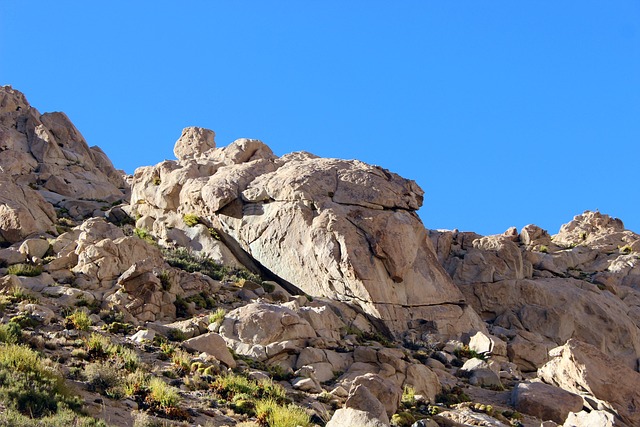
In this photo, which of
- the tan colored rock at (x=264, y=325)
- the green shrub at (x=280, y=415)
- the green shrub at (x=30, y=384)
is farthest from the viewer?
the tan colored rock at (x=264, y=325)

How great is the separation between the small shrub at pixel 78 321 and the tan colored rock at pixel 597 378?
586 inches

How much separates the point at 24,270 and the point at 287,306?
9.34 m

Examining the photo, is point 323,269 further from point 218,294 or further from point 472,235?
point 472,235

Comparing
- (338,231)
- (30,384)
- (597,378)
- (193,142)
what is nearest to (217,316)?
(338,231)

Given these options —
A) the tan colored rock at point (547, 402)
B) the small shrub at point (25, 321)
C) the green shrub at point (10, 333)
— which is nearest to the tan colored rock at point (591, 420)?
the tan colored rock at point (547, 402)

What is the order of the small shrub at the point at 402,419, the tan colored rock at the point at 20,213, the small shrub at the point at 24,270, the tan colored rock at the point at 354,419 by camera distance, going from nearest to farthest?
the tan colored rock at the point at 354,419
the small shrub at the point at 402,419
the small shrub at the point at 24,270
the tan colored rock at the point at 20,213

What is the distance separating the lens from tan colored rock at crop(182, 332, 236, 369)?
74.0 ft

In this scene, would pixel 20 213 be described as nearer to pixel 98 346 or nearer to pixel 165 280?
pixel 165 280

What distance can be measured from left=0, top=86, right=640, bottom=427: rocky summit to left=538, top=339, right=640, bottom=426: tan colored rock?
0.22 feet

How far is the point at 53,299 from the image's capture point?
2592 cm

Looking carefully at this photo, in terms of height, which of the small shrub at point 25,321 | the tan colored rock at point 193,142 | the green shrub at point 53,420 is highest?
the tan colored rock at point 193,142

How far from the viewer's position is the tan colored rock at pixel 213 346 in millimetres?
22562

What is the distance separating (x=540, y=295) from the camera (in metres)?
39.0

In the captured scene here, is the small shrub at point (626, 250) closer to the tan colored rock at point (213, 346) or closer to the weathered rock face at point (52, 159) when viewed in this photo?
the weathered rock face at point (52, 159)
